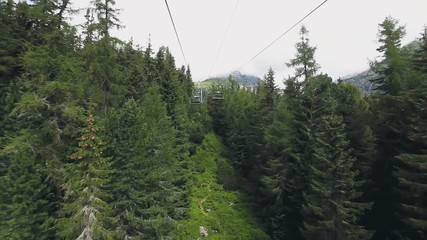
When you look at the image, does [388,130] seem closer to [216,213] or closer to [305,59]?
[305,59]

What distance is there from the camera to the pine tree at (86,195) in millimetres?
18297

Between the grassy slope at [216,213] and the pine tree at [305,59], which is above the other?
A: the pine tree at [305,59]

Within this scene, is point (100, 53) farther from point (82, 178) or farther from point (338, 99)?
point (338, 99)

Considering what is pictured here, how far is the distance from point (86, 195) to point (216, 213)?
84.8 feet

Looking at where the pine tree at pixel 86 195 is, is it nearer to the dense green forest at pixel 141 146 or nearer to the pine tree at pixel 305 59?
the dense green forest at pixel 141 146

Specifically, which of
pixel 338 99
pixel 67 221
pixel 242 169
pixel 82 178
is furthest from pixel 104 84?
pixel 242 169

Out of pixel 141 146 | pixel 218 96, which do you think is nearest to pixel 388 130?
pixel 141 146

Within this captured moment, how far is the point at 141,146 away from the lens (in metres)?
22.9

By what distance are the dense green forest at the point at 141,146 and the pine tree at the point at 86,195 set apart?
0.25ft

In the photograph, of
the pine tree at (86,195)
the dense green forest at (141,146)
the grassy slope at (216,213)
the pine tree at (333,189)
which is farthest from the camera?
the grassy slope at (216,213)

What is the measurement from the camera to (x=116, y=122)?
22234mm

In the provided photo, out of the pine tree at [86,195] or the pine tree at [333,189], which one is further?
the pine tree at [333,189]

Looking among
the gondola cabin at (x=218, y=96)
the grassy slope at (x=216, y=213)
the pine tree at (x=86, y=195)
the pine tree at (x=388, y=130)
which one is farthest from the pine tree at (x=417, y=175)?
the gondola cabin at (x=218, y=96)

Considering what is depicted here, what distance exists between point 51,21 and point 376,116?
27.9 meters
